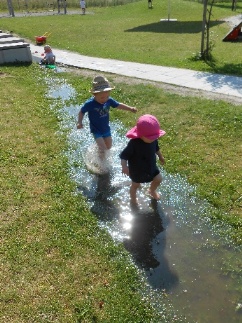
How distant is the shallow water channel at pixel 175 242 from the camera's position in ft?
10.8

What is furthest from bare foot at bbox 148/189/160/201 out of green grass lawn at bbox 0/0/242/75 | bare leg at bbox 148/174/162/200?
green grass lawn at bbox 0/0/242/75

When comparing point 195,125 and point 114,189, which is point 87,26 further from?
point 114,189

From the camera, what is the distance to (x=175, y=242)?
402cm

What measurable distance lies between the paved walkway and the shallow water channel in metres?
4.59

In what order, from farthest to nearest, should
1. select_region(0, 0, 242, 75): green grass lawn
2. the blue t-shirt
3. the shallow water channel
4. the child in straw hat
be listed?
select_region(0, 0, 242, 75): green grass lawn → the blue t-shirt → the child in straw hat → the shallow water channel

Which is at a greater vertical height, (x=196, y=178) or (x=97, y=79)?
(x=97, y=79)

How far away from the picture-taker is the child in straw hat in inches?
204

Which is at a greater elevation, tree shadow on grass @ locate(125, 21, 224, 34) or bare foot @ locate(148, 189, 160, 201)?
bare foot @ locate(148, 189, 160, 201)

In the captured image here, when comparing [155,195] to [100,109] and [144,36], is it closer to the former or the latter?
[100,109]

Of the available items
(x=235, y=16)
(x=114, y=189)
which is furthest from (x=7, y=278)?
(x=235, y=16)

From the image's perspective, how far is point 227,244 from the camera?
155 inches

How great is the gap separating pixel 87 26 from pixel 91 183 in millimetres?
19672

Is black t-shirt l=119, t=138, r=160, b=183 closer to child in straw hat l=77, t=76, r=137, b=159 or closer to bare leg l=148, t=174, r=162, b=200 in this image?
bare leg l=148, t=174, r=162, b=200

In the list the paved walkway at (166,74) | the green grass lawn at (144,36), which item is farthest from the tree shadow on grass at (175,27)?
the paved walkway at (166,74)
